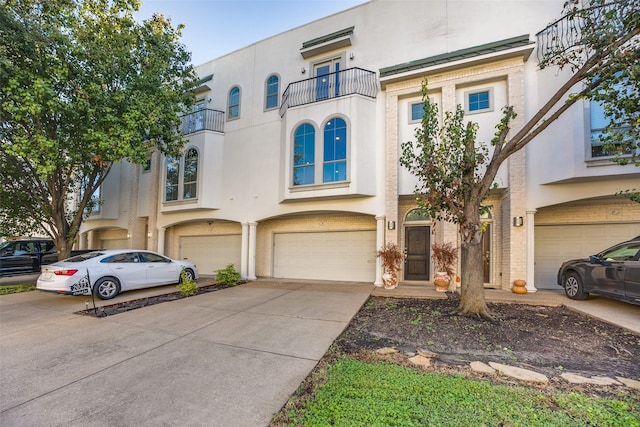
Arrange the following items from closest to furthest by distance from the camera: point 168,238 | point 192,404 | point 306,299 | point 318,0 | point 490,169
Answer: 1. point 192,404
2. point 490,169
3. point 306,299
4. point 318,0
5. point 168,238

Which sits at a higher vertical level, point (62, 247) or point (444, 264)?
point (62, 247)

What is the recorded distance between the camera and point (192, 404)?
111 inches

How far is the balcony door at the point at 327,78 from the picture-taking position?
10.6m

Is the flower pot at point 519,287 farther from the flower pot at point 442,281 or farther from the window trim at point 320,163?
the window trim at point 320,163

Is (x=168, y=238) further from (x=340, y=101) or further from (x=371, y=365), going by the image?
(x=371, y=365)

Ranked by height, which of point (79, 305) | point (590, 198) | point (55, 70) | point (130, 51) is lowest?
point (79, 305)

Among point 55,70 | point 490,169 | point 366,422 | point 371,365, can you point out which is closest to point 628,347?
point 490,169

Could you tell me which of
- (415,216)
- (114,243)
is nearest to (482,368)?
(415,216)

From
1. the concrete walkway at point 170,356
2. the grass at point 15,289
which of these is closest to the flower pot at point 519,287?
the concrete walkway at point 170,356

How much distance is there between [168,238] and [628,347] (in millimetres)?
15721

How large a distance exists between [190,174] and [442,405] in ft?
40.3

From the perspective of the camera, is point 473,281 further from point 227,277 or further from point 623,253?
point 227,277

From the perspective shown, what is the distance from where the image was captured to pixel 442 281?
8.47 meters

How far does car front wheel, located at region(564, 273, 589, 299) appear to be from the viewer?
6941 millimetres
